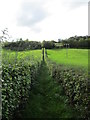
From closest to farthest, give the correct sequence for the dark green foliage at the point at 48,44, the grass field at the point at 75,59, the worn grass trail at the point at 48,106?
the worn grass trail at the point at 48,106 → the grass field at the point at 75,59 → the dark green foliage at the point at 48,44

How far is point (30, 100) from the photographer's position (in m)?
7.57

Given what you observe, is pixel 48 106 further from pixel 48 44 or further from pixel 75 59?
pixel 48 44

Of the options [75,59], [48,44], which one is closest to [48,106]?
[75,59]

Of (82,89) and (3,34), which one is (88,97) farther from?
(3,34)

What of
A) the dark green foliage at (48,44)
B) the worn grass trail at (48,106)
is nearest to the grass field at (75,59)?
the worn grass trail at (48,106)

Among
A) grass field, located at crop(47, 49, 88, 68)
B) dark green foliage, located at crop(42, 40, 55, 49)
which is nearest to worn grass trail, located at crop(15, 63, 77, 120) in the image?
grass field, located at crop(47, 49, 88, 68)

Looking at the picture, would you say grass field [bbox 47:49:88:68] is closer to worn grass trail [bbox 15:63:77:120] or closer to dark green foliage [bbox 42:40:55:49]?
worn grass trail [bbox 15:63:77:120]

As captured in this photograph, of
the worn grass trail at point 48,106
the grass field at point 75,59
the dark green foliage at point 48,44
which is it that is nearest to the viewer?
the worn grass trail at point 48,106

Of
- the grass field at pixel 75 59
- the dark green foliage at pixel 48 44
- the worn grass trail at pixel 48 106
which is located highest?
the dark green foliage at pixel 48 44

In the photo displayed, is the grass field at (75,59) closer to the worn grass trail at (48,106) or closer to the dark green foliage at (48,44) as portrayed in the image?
the worn grass trail at (48,106)

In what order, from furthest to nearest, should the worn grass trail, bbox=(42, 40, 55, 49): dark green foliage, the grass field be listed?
bbox=(42, 40, 55, 49): dark green foliage
the grass field
the worn grass trail

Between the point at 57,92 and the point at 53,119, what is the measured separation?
2987mm

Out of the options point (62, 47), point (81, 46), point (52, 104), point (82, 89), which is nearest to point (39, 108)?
point (52, 104)

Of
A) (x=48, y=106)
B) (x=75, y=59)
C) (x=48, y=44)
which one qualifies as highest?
(x=48, y=44)
